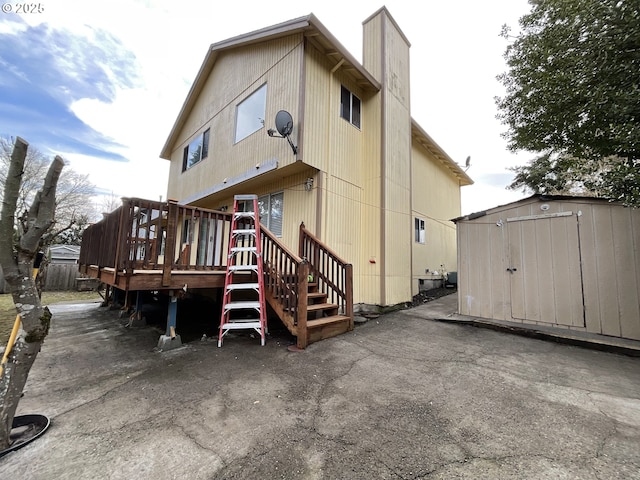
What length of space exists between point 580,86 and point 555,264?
10.7 ft

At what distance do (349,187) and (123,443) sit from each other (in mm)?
6163

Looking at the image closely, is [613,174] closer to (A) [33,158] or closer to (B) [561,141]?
(B) [561,141]

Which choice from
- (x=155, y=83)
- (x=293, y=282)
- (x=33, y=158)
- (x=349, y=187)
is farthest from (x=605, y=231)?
(x=33, y=158)

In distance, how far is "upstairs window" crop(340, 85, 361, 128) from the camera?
704cm

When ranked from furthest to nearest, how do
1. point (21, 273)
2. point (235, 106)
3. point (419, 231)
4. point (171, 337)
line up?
1. point (419, 231)
2. point (235, 106)
3. point (171, 337)
4. point (21, 273)

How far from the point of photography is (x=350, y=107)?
7270 mm

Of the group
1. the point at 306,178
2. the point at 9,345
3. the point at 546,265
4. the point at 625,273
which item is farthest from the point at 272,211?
the point at 625,273

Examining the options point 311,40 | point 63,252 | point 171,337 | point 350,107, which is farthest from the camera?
point 63,252

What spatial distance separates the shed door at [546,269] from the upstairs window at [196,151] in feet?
32.8

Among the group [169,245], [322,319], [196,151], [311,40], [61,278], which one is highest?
[311,40]

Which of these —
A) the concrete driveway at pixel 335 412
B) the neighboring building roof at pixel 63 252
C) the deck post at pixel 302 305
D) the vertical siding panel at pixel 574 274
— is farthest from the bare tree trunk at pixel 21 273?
the neighboring building roof at pixel 63 252

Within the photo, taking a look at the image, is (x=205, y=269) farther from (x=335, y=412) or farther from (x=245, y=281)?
(x=335, y=412)

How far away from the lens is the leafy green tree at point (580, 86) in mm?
3922

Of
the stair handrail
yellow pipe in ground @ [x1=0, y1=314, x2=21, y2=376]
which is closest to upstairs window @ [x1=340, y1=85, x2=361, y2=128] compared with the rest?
the stair handrail
